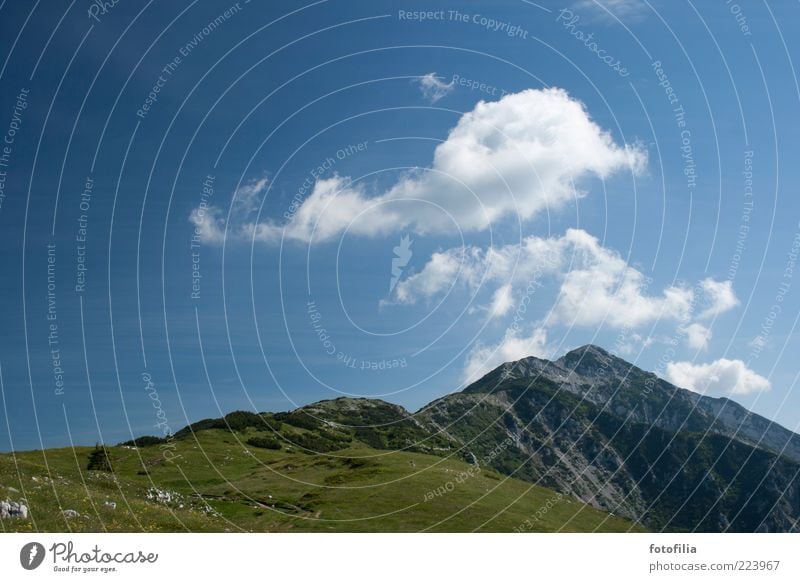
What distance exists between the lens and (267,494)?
107 m

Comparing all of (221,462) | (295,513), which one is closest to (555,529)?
(295,513)

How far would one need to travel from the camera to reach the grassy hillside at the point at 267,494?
4384 centimetres

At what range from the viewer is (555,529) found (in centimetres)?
10888
